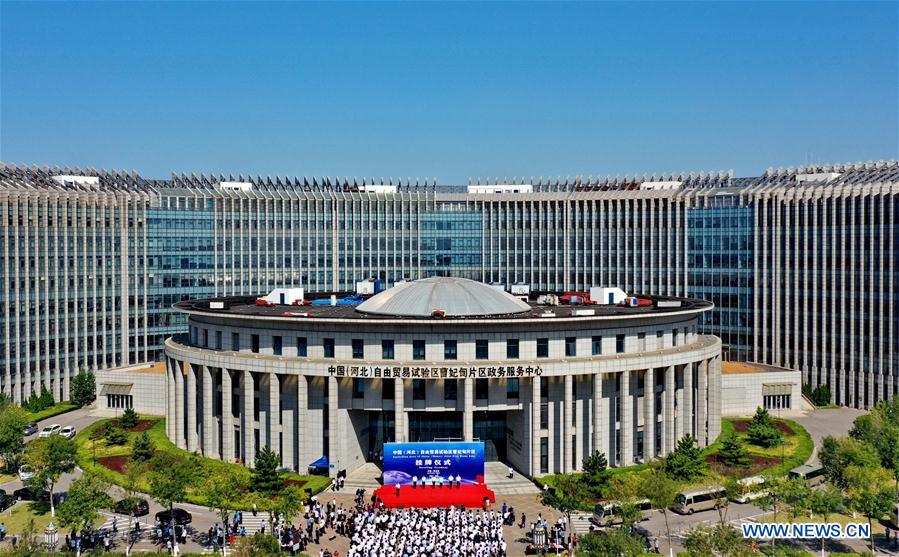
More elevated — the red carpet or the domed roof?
the domed roof

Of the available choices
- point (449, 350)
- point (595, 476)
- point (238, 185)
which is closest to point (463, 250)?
point (238, 185)

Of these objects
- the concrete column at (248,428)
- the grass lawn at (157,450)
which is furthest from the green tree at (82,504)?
the concrete column at (248,428)

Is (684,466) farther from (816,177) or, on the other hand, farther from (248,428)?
(816,177)

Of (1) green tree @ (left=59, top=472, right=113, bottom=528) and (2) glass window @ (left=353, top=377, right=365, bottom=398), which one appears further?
(2) glass window @ (left=353, top=377, right=365, bottom=398)

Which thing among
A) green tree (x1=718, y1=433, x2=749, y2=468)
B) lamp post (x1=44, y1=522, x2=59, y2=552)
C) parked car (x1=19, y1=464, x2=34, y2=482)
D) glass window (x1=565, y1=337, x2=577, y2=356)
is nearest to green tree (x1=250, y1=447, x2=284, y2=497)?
lamp post (x1=44, y1=522, x2=59, y2=552)

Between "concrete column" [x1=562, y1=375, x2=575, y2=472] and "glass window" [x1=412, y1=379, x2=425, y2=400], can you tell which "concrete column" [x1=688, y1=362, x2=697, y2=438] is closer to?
"concrete column" [x1=562, y1=375, x2=575, y2=472]

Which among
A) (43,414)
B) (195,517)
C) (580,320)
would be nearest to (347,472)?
(195,517)

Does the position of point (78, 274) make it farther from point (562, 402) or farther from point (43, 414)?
point (562, 402)
